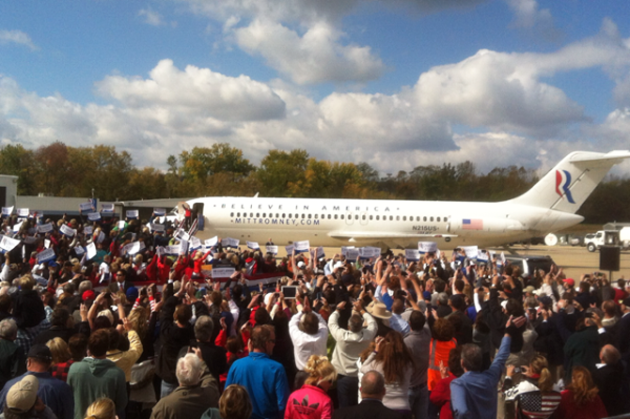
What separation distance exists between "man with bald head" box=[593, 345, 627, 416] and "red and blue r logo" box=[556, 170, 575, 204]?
26.0 metres

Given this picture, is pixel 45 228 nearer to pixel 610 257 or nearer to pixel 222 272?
pixel 222 272

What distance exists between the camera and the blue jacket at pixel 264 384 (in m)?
5.10

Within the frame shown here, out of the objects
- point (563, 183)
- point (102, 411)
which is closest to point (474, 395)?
point (102, 411)

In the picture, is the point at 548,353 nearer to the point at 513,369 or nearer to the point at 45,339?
the point at 513,369

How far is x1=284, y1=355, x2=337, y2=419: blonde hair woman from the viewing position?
4.59 meters

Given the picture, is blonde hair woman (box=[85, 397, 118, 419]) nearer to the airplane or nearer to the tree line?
the airplane

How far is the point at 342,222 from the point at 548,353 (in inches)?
906

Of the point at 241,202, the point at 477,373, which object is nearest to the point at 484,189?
the point at 241,202

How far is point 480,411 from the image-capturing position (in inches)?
195

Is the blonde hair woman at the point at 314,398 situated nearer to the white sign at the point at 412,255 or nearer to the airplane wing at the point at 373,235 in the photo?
the white sign at the point at 412,255

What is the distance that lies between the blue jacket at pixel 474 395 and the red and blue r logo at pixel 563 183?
89.9 feet

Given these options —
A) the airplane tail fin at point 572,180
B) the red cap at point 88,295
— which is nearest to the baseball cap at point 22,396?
the red cap at point 88,295

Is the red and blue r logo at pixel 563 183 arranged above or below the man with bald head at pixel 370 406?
above

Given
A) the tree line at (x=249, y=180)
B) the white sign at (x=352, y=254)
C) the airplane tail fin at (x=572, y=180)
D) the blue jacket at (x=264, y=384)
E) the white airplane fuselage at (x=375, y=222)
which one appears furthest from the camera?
the tree line at (x=249, y=180)
